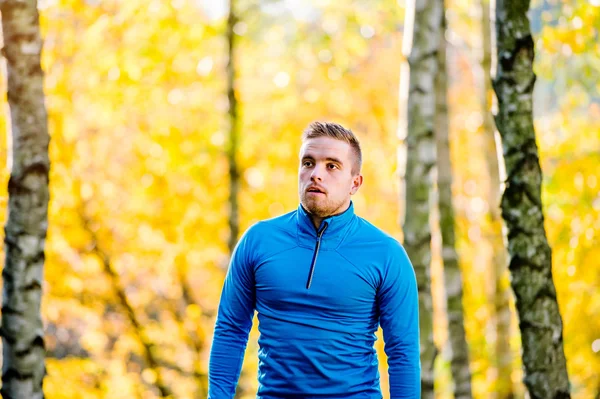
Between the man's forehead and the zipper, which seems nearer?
the zipper

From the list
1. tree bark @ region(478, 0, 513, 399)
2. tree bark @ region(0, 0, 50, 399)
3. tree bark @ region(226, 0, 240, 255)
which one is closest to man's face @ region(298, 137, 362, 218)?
tree bark @ region(0, 0, 50, 399)

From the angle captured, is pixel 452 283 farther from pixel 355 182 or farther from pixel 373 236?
pixel 373 236

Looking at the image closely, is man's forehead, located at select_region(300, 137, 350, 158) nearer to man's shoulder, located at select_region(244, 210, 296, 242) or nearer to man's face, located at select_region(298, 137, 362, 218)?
man's face, located at select_region(298, 137, 362, 218)

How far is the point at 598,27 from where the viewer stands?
723 centimetres

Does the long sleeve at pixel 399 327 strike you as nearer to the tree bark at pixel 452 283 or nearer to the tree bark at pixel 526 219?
the tree bark at pixel 526 219

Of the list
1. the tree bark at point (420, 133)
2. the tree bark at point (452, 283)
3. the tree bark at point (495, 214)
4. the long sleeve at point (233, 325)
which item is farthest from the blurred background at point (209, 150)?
the long sleeve at point (233, 325)

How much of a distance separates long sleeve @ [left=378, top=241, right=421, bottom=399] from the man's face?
303 mm

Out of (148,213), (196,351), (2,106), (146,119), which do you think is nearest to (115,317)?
(196,351)

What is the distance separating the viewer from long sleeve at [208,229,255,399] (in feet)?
10.3

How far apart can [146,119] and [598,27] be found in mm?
6916

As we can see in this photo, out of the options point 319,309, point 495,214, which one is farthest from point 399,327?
point 495,214

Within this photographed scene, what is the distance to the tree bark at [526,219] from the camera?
440 centimetres

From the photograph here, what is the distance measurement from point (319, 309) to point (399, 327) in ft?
1.11

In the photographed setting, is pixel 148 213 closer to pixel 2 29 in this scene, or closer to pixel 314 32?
pixel 314 32
